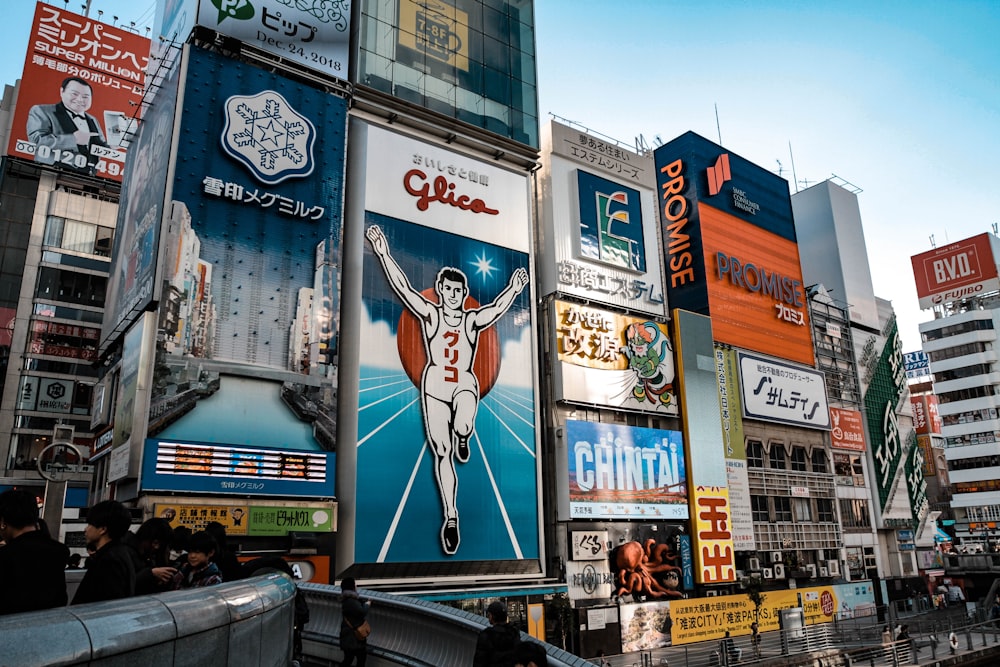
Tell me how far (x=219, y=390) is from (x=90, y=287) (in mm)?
28563

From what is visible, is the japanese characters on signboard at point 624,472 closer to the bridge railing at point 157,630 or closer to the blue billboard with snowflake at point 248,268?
the blue billboard with snowflake at point 248,268

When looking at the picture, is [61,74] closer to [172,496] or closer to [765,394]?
[172,496]

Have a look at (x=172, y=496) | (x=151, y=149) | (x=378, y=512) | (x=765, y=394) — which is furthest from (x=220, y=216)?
(x=765, y=394)

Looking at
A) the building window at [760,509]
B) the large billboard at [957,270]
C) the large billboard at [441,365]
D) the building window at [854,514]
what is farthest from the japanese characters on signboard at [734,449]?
the large billboard at [957,270]

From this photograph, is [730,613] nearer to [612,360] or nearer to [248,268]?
[612,360]

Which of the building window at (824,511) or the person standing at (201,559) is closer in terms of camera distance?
the person standing at (201,559)

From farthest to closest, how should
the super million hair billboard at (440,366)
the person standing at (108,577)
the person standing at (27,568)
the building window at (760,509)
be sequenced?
the building window at (760,509) < the super million hair billboard at (440,366) < the person standing at (108,577) < the person standing at (27,568)

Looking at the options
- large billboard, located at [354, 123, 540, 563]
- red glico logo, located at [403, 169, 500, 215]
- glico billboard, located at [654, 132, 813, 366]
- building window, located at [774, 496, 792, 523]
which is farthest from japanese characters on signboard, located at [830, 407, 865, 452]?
red glico logo, located at [403, 169, 500, 215]

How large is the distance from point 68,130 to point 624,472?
40.2 metres

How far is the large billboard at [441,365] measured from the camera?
27469 mm

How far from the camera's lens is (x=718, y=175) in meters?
46.1

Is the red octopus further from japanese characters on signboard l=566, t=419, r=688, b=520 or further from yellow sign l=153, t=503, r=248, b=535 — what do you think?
yellow sign l=153, t=503, r=248, b=535

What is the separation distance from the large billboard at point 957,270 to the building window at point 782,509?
47.9 meters

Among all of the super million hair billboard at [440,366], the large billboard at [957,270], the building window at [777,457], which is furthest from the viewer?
the large billboard at [957,270]
